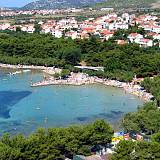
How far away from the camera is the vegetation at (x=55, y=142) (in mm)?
14997

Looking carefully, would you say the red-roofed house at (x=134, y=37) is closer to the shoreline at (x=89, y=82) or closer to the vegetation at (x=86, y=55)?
the vegetation at (x=86, y=55)

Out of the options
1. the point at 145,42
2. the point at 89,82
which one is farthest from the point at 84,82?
the point at 145,42

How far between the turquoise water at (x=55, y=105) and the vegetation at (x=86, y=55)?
2.92 meters

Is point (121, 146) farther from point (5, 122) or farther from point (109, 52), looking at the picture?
point (109, 52)

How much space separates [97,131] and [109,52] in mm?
19475

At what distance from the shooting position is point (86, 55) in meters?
37.8

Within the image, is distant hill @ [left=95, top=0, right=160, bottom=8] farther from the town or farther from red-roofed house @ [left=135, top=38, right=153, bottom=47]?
red-roofed house @ [left=135, top=38, right=153, bottom=47]

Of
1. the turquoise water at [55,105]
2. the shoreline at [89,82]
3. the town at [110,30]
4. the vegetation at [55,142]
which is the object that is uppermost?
the town at [110,30]

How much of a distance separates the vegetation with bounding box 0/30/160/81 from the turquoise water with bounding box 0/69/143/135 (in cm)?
292

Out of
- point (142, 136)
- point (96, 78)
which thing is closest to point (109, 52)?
point (96, 78)

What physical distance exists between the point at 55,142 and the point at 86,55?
22.6 metres

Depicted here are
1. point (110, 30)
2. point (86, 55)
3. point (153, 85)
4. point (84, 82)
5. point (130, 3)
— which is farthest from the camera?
point (130, 3)

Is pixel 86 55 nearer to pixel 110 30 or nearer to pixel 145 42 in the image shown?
pixel 145 42

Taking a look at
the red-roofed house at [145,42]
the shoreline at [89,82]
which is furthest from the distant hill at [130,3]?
the shoreline at [89,82]
